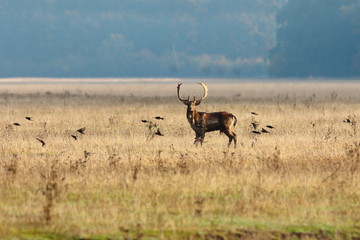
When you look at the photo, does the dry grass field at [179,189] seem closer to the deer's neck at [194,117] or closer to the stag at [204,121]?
the stag at [204,121]

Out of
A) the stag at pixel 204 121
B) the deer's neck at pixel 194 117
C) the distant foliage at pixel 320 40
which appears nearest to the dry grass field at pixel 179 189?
the stag at pixel 204 121

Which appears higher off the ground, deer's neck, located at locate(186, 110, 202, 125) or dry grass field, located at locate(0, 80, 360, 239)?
deer's neck, located at locate(186, 110, 202, 125)

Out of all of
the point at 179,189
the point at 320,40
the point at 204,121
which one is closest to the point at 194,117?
the point at 204,121

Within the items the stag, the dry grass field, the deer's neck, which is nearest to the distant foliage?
the stag

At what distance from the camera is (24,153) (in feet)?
69.5

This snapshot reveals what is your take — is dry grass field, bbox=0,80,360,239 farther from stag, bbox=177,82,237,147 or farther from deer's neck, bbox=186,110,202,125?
deer's neck, bbox=186,110,202,125

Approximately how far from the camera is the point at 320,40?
5290 inches

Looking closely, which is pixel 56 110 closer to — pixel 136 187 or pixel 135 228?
pixel 136 187

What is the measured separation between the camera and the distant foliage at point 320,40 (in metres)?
130

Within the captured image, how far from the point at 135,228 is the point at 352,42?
119 meters

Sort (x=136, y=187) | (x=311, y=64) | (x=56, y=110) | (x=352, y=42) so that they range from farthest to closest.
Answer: (x=311, y=64), (x=352, y=42), (x=56, y=110), (x=136, y=187)

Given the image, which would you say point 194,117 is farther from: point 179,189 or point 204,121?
point 179,189

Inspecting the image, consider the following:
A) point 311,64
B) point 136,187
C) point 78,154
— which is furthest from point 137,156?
point 311,64

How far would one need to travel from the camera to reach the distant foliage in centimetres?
13000
